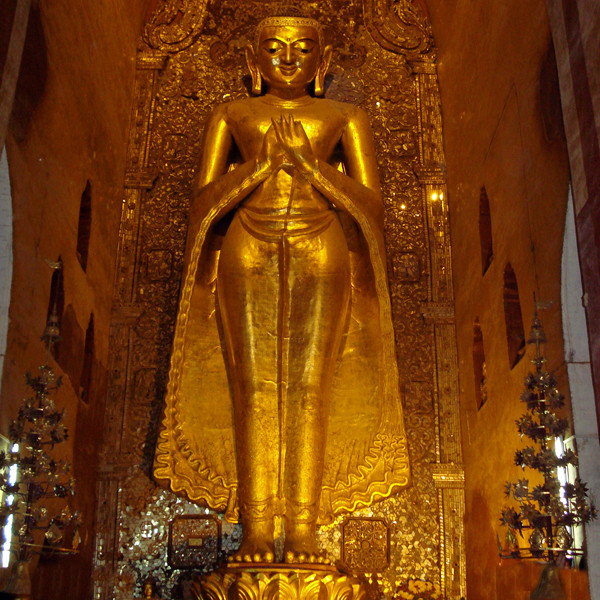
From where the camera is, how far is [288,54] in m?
6.10

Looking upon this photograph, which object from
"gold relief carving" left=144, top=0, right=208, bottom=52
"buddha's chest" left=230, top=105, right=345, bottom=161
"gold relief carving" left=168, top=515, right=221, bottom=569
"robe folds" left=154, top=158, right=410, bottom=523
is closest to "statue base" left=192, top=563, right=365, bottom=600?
"robe folds" left=154, top=158, right=410, bottom=523

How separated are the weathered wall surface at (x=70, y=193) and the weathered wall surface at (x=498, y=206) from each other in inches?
96.6

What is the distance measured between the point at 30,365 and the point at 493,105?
329 centimetres

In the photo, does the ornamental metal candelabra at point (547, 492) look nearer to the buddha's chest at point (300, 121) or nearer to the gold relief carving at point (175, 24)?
the buddha's chest at point (300, 121)

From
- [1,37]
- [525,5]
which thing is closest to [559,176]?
[525,5]

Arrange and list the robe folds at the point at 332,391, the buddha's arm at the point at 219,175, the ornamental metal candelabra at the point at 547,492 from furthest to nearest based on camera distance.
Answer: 1. the buddha's arm at the point at 219,175
2. the robe folds at the point at 332,391
3. the ornamental metal candelabra at the point at 547,492

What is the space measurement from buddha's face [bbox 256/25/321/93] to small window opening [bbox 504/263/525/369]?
2.04 meters

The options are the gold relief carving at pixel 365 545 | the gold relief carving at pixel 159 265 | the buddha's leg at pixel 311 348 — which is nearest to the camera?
the buddha's leg at pixel 311 348

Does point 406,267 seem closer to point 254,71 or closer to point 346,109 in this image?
point 346,109

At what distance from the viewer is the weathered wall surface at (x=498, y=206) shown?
4746 mm

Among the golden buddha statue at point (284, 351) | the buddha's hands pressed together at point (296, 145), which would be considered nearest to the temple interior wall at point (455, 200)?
the golden buddha statue at point (284, 351)

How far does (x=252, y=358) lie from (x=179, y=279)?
3.97 feet

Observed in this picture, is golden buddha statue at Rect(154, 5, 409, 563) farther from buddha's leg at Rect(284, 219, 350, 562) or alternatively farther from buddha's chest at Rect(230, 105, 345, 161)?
buddha's chest at Rect(230, 105, 345, 161)

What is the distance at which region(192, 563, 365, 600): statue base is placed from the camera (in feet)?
14.9
